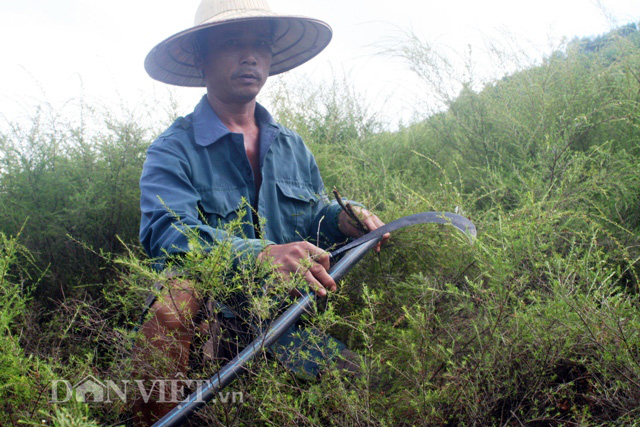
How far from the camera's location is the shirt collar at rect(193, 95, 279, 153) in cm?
259

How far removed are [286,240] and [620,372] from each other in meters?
1.66

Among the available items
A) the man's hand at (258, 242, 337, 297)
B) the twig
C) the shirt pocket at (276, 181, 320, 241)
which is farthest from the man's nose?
the man's hand at (258, 242, 337, 297)

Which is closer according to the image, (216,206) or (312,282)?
(312,282)

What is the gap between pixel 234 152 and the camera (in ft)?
8.76

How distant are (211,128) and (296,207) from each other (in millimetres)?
625

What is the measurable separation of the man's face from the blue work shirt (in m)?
0.15

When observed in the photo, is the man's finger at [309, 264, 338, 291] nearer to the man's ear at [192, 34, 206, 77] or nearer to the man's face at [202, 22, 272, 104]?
the man's face at [202, 22, 272, 104]

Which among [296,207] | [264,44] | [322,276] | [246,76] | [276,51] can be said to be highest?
[276,51]

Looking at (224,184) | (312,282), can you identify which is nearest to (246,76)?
(224,184)

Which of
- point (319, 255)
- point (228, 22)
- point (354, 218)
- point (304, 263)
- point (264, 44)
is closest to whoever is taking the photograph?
point (304, 263)

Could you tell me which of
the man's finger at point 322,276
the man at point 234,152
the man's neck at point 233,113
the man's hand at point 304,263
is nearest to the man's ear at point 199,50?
the man at point 234,152

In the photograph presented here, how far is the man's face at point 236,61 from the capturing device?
8.77 ft

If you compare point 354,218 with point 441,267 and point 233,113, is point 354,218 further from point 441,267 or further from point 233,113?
point 233,113

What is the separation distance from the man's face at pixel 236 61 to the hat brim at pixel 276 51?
0.18m
